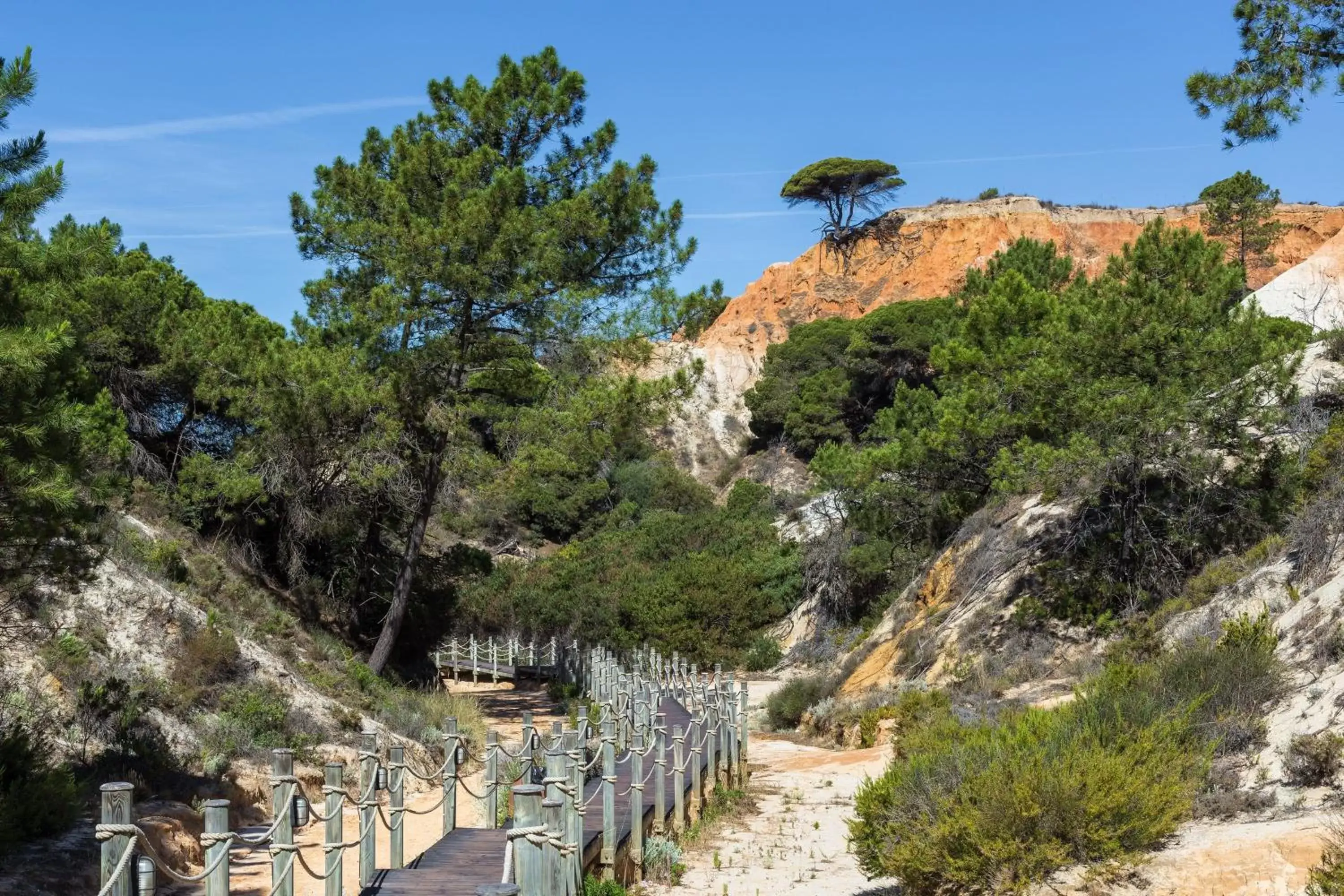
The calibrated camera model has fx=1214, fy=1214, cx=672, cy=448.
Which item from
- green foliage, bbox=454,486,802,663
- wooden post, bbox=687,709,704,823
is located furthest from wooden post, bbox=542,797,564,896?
green foliage, bbox=454,486,802,663

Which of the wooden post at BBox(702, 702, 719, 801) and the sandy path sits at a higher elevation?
the wooden post at BBox(702, 702, 719, 801)

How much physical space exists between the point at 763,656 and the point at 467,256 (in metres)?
14.1

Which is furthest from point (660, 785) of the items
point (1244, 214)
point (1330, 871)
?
point (1244, 214)

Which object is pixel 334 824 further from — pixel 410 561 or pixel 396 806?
pixel 410 561

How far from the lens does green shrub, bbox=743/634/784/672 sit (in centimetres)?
2925

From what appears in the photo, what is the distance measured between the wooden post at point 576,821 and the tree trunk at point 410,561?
38.6 feet

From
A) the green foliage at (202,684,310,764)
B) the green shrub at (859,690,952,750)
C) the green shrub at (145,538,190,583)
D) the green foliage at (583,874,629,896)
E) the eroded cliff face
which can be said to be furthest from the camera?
the eroded cliff face

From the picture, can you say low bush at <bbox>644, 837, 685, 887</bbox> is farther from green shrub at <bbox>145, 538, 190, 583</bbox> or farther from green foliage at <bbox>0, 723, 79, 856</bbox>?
green shrub at <bbox>145, 538, 190, 583</bbox>

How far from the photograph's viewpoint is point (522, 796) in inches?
239

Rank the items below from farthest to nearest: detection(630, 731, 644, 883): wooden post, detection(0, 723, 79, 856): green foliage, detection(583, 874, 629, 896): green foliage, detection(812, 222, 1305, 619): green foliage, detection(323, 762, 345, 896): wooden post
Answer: detection(812, 222, 1305, 619): green foliage, detection(630, 731, 644, 883): wooden post, detection(0, 723, 79, 856): green foliage, detection(583, 874, 629, 896): green foliage, detection(323, 762, 345, 896): wooden post

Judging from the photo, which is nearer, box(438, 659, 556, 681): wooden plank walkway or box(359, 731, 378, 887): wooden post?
box(359, 731, 378, 887): wooden post

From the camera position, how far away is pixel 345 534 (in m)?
23.3

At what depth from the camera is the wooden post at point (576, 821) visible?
291 inches

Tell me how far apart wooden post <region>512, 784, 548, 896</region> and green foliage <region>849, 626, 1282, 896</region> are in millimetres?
2813
